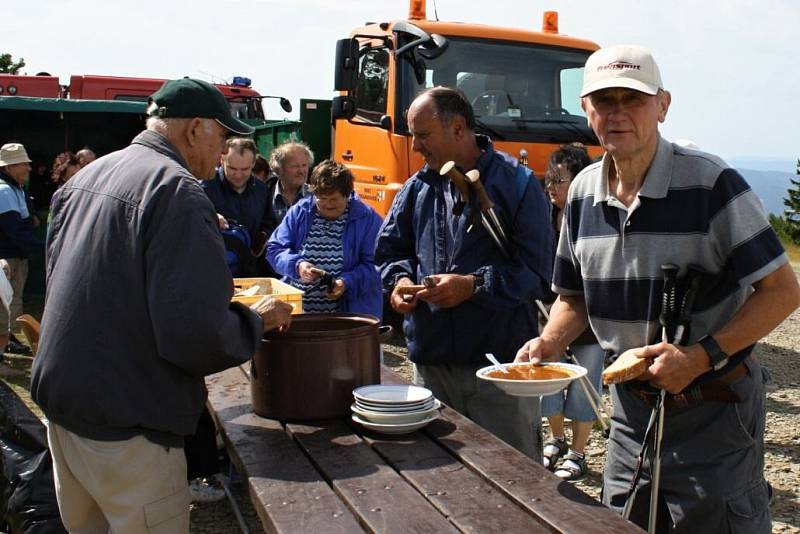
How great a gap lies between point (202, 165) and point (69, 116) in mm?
10255

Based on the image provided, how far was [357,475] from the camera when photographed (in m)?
2.27

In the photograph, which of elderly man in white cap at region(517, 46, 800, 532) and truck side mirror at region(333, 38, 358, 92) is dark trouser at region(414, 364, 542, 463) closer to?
elderly man in white cap at region(517, 46, 800, 532)

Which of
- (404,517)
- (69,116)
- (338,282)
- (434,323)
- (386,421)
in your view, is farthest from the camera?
(69,116)

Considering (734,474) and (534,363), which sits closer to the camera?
(734,474)

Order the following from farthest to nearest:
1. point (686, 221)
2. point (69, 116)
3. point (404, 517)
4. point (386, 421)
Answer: point (69, 116) → point (386, 421) → point (686, 221) → point (404, 517)

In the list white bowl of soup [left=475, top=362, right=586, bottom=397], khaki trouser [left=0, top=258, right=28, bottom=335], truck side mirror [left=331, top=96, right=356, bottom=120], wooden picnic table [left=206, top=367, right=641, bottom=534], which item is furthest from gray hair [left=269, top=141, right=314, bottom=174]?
white bowl of soup [left=475, top=362, right=586, bottom=397]

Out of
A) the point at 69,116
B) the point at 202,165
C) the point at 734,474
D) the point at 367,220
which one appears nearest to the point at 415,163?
the point at 367,220

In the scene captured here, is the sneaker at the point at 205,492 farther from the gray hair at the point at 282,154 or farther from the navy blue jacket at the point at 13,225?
the navy blue jacket at the point at 13,225

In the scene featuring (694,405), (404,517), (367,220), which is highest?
(367,220)

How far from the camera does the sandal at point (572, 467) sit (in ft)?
15.6

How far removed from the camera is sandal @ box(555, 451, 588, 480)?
4766 mm

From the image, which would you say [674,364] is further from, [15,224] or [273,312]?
[15,224]

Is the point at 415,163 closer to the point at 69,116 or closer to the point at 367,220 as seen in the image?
the point at 367,220

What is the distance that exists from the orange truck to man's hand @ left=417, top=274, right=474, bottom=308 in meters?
4.03
